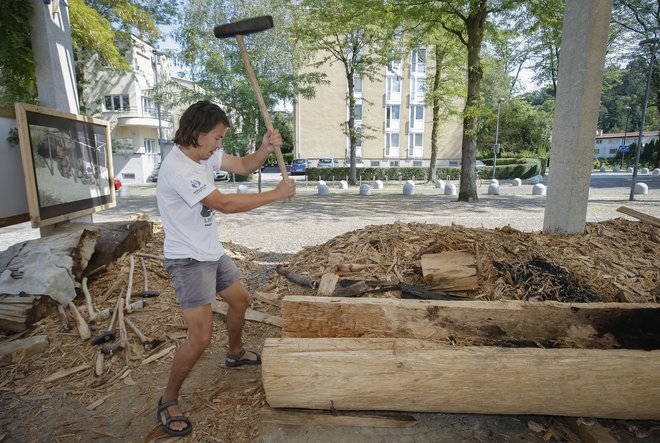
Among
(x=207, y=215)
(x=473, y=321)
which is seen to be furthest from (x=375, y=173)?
(x=207, y=215)

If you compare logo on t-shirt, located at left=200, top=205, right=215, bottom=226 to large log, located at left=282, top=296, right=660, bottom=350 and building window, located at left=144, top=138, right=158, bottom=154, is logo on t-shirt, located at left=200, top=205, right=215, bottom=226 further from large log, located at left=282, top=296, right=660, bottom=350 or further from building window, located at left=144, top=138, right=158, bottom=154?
building window, located at left=144, top=138, right=158, bottom=154

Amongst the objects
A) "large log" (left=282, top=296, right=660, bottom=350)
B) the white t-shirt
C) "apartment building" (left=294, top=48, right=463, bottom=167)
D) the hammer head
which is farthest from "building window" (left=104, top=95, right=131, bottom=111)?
"large log" (left=282, top=296, right=660, bottom=350)

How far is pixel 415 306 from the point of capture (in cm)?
278

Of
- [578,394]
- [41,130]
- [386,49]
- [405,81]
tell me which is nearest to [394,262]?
[578,394]

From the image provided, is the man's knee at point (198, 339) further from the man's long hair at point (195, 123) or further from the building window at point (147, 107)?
the building window at point (147, 107)

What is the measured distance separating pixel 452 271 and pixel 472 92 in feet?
38.5

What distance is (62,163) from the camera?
16.5ft

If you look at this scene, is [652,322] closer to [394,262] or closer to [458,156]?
[394,262]

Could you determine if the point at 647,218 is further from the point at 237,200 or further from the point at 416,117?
the point at 416,117

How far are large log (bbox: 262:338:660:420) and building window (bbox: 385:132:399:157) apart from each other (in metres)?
39.1

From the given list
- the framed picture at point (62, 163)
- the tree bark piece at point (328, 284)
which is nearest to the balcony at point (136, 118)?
the framed picture at point (62, 163)

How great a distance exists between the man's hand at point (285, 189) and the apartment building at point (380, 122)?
1383 inches

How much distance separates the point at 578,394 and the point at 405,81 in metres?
40.6

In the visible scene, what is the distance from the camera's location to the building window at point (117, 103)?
32.0m
